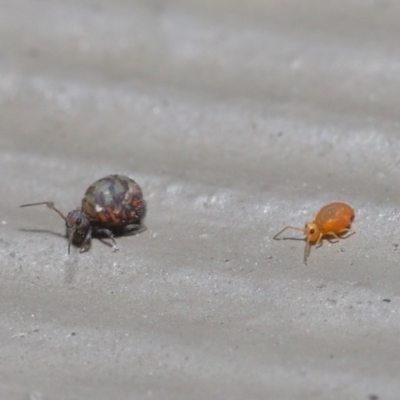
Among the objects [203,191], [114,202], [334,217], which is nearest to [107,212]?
[114,202]

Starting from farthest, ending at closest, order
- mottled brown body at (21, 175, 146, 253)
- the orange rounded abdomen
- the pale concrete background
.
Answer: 1. mottled brown body at (21, 175, 146, 253)
2. the orange rounded abdomen
3. the pale concrete background

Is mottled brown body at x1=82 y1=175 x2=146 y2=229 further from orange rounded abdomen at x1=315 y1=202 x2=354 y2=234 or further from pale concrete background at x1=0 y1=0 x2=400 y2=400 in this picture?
orange rounded abdomen at x1=315 y1=202 x2=354 y2=234

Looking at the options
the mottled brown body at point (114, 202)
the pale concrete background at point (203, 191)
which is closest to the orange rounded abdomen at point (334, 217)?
the pale concrete background at point (203, 191)

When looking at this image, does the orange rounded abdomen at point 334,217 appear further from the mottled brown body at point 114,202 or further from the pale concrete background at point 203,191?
the mottled brown body at point 114,202

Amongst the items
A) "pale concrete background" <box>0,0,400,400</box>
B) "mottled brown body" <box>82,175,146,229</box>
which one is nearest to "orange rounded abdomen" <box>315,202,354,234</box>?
"pale concrete background" <box>0,0,400,400</box>

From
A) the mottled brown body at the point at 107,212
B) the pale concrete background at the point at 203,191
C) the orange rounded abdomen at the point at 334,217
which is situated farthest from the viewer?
the mottled brown body at the point at 107,212

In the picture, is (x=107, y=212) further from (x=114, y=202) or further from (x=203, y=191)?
(x=203, y=191)
